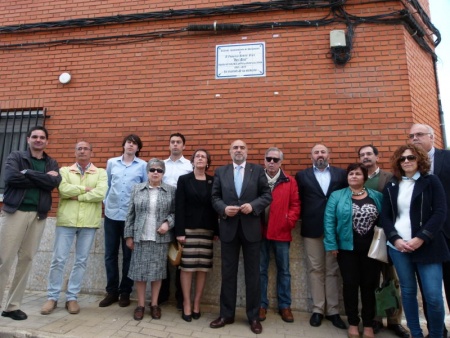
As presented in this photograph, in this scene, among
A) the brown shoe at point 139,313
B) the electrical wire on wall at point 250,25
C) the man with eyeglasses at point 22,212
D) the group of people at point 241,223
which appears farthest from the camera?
the electrical wire on wall at point 250,25

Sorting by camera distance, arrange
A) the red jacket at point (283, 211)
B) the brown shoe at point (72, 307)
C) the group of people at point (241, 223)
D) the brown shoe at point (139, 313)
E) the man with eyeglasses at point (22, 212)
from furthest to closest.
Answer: the red jacket at point (283, 211)
the brown shoe at point (72, 307)
the brown shoe at point (139, 313)
the man with eyeglasses at point (22, 212)
the group of people at point (241, 223)

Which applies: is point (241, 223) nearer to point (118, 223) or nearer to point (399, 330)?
point (118, 223)

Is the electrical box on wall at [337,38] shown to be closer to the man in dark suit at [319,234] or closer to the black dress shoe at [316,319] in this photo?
the man in dark suit at [319,234]

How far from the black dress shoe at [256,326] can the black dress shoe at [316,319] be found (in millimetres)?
655

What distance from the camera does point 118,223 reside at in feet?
12.7

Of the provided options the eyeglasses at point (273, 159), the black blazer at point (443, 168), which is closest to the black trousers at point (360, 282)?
the black blazer at point (443, 168)

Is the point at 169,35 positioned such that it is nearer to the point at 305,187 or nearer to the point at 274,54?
the point at 274,54

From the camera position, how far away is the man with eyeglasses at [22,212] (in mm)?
3195

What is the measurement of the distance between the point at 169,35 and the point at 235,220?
3295 mm

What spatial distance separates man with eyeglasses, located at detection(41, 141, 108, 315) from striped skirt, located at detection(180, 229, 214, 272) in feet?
3.78

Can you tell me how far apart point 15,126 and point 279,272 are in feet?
15.8

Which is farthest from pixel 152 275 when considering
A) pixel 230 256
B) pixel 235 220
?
pixel 235 220

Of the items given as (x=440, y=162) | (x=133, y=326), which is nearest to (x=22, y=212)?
(x=133, y=326)

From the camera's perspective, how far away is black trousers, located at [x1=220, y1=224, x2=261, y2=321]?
10.5 feet
